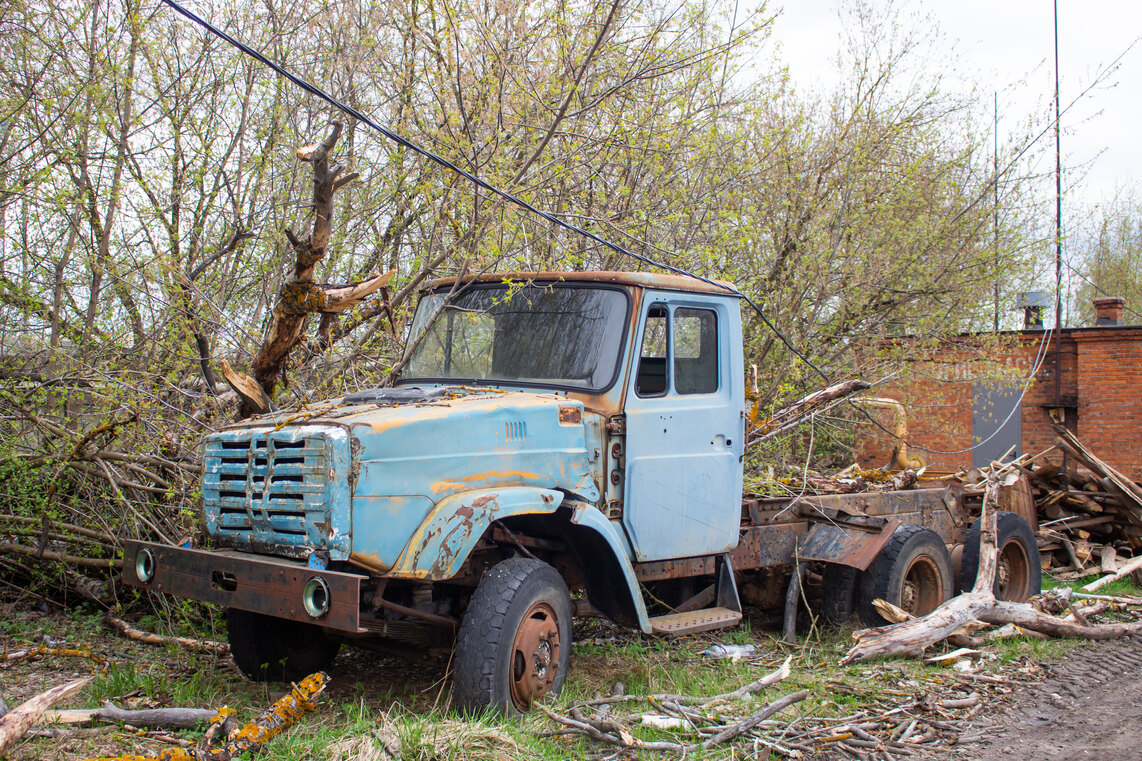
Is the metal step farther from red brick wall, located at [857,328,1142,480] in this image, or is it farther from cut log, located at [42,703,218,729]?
red brick wall, located at [857,328,1142,480]

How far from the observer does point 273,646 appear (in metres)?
5.40

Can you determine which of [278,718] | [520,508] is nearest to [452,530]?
[520,508]

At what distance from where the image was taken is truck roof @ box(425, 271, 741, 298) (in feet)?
18.4

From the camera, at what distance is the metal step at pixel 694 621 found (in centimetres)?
545

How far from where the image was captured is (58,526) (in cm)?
677

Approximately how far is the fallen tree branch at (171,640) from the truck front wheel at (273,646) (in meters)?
0.71

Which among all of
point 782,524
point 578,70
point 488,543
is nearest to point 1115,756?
point 782,524

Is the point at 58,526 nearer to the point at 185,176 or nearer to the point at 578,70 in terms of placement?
the point at 185,176

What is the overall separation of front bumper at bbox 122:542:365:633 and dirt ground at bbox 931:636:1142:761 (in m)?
2.88

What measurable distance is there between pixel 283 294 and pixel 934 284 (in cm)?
950

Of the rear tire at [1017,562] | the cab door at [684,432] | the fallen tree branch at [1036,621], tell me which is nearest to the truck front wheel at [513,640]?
the cab door at [684,432]

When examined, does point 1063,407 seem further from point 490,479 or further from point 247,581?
point 247,581

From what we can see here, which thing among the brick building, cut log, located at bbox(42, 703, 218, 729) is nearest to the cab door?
cut log, located at bbox(42, 703, 218, 729)

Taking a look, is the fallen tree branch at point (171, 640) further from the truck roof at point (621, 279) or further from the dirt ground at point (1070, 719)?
the dirt ground at point (1070, 719)
